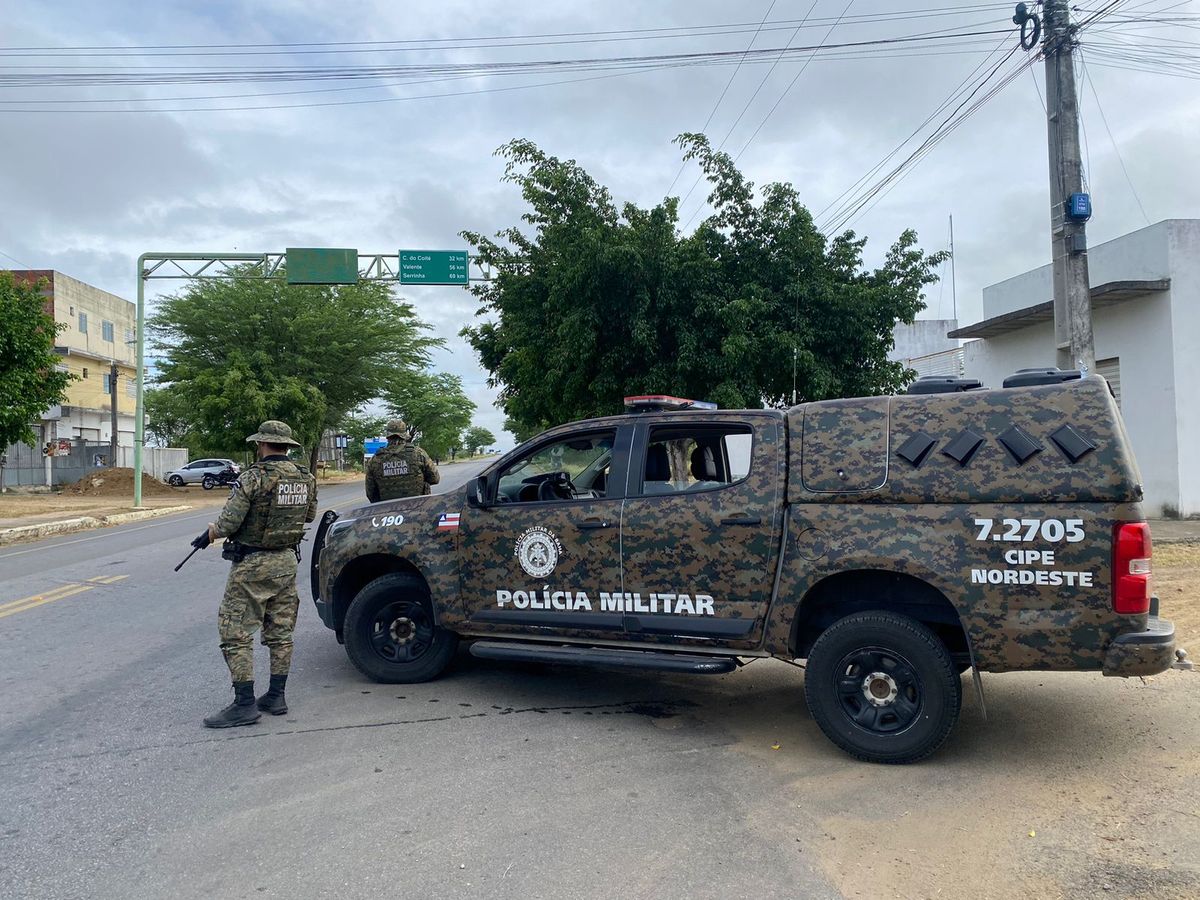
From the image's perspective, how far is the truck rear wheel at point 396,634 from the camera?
19.9 feet

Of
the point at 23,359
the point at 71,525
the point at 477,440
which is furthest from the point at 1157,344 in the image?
the point at 477,440

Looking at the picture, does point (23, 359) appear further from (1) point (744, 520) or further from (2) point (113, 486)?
(2) point (113, 486)

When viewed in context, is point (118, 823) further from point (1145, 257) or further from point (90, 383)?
point (90, 383)

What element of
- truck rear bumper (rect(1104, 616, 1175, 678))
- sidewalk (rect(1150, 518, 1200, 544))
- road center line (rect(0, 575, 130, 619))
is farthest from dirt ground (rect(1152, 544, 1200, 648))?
road center line (rect(0, 575, 130, 619))

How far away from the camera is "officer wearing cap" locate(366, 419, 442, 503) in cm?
932

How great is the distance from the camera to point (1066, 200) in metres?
9.30

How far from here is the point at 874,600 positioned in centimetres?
485

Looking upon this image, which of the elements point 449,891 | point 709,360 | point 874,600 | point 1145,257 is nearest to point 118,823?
point 449,891

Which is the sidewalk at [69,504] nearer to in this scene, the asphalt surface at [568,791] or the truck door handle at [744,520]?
the asphalt surface at [568,791]

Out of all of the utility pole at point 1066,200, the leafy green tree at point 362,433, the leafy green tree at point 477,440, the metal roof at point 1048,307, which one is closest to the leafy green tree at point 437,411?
the leafy green tree at point 362,433

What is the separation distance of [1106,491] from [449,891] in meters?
3.46

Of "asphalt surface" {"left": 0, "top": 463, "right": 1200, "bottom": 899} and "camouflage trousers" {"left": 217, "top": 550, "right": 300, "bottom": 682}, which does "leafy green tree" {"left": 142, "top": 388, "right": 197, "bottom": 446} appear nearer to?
"camouflage trousers" {"left": 217, "top": 550, "right": 300, "bottom": 682}

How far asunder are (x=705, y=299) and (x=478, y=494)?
27.0ft

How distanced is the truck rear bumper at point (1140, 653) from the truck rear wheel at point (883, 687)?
721 millimetres
